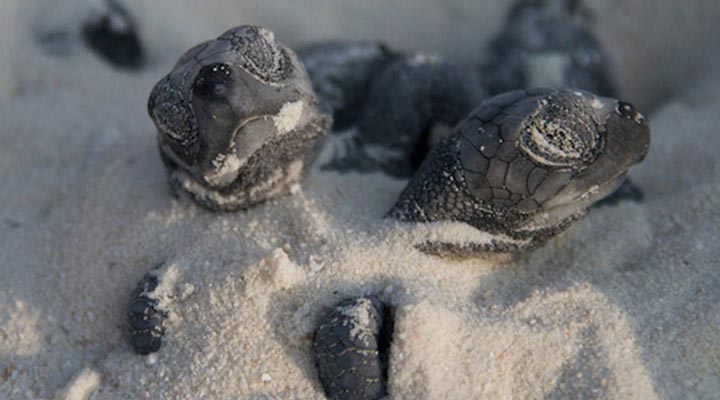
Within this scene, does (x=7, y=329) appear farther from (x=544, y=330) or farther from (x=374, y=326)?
(x=544, y=330)

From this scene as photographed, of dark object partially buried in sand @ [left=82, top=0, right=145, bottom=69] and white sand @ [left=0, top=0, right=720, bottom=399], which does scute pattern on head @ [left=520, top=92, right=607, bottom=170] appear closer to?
white sand @ [left=0, top=0, right=720, bottom=399]

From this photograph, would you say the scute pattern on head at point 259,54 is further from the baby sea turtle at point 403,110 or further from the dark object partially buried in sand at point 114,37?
the dark object partially buried in sand at point 114,37

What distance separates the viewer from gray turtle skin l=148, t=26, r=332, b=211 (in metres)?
1.54

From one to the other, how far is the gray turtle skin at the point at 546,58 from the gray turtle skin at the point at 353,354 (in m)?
1.33

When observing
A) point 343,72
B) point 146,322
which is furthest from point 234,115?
point 343,72

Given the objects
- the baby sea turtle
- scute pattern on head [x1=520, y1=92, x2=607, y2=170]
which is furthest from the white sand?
scute pattern on head [x1=520, y1=92, x2=607, y2=170]

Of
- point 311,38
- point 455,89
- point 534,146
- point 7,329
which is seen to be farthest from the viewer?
point 311,38

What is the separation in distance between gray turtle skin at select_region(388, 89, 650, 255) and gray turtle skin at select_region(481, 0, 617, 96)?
2.69ft

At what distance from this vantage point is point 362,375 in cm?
147

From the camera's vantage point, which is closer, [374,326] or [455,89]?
[374,326]

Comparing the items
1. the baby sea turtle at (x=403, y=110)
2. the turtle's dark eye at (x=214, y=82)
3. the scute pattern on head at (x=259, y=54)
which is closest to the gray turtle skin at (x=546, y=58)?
the baby sea turtle at (x=403, y=110)

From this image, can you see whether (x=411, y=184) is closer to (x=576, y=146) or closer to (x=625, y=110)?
(x=576, y=146)

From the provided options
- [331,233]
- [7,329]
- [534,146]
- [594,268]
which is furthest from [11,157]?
[594,268]

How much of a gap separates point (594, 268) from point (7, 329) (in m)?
1.55
